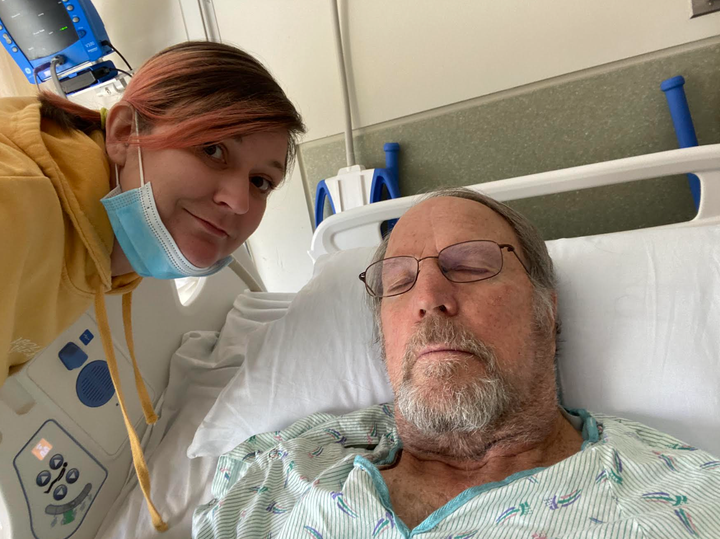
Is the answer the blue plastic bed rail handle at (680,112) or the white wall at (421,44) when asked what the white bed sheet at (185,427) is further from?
the blue plastic bed rail handle at (680,112)

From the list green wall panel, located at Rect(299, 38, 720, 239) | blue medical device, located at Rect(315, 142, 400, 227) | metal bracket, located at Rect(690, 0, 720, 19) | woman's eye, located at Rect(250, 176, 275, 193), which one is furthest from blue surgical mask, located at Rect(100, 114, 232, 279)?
metal bracket, located at Rect(690, 0, 720, 19)

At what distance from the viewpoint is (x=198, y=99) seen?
87 cm

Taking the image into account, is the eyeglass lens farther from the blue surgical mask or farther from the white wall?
the white wall

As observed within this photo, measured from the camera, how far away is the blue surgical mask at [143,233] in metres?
0.86

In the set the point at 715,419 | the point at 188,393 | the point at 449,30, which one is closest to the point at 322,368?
the point at 188,393

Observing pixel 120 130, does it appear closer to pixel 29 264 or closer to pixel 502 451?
pixel 29 264

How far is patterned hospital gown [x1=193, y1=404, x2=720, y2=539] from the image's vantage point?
615 millimetres

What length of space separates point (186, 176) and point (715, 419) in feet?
3.79

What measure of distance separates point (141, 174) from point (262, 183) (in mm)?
265

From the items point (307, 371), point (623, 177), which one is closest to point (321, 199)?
point (307, 371)

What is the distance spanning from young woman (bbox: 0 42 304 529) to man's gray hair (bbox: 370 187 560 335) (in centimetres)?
43

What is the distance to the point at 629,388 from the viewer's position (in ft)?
3.09

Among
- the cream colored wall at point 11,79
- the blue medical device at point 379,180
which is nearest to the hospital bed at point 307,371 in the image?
the blue medical device at point 379,180

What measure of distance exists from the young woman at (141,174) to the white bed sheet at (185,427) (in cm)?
8
